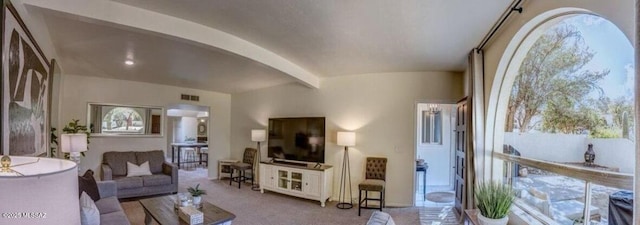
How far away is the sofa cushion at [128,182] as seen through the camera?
536 centimetres

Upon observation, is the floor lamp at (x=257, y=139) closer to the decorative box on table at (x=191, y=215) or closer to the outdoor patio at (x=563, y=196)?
the decorative box on table at (x=191, y=215)

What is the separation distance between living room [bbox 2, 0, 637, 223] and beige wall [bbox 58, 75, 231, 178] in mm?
20

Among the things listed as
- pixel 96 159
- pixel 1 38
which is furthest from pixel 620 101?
pixel 96 159

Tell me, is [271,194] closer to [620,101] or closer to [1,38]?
[1,38]

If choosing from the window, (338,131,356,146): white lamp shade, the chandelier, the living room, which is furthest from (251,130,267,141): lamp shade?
the chandelier

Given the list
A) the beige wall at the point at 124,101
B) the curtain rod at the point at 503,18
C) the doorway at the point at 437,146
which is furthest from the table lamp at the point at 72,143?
the doorway at the point at 437,146

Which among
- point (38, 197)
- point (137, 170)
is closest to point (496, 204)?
point (38, 197)

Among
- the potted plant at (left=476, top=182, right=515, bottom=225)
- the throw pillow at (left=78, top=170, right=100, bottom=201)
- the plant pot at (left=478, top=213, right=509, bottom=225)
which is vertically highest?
the potted plant at (left=476, top=182, right=515, bottom=225)

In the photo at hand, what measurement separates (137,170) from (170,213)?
310cm

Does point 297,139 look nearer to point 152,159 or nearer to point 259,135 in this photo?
point 259,135

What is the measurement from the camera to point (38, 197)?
0.74m

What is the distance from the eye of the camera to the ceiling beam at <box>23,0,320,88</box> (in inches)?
102

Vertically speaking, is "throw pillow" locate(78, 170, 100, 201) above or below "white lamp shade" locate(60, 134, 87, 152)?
below

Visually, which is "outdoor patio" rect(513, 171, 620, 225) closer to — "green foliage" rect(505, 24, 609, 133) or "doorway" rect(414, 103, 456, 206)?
"green foliage" rect(505, 24, 609, 133)
